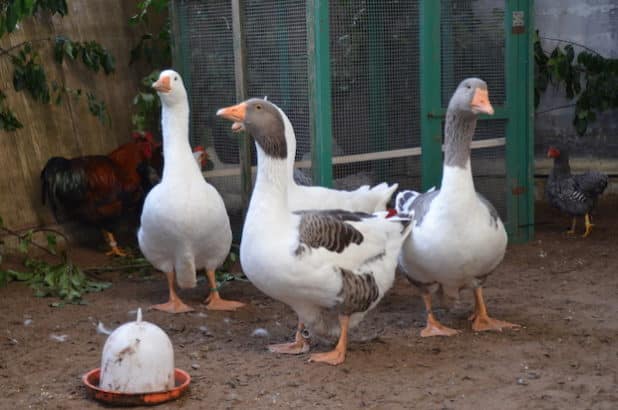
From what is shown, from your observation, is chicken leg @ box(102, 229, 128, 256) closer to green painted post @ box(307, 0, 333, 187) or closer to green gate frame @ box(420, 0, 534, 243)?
green painted post @ box(307, 0, 333, 187)

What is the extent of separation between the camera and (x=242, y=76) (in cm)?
632

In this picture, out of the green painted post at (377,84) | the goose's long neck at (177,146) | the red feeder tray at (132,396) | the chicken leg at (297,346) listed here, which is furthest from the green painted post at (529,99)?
the red feeder tray at (132,396)

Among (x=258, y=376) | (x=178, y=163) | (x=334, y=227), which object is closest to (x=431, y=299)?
(x=334, y=227)

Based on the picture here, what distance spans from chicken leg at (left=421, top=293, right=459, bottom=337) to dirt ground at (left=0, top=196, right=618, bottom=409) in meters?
0.06

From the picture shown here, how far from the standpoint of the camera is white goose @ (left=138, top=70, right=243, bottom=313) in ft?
16.8

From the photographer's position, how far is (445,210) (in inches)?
176

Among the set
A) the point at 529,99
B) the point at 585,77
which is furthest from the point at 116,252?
the point at 585,77

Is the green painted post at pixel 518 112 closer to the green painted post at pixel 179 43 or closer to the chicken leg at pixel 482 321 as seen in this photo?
the chicken leg at pixel 482 321

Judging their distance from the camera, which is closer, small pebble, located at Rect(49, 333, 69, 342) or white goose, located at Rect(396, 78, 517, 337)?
white goose, located at Rect(396, 78, 517, 337)

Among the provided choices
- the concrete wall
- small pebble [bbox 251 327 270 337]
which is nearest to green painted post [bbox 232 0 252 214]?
small pebble [bbox 251 327 270 337]

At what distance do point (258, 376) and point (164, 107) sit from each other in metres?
2.09

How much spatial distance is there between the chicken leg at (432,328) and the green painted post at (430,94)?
6.07 feet

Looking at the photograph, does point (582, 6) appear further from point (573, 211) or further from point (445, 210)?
point (445, 210)

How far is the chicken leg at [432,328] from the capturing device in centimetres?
468
